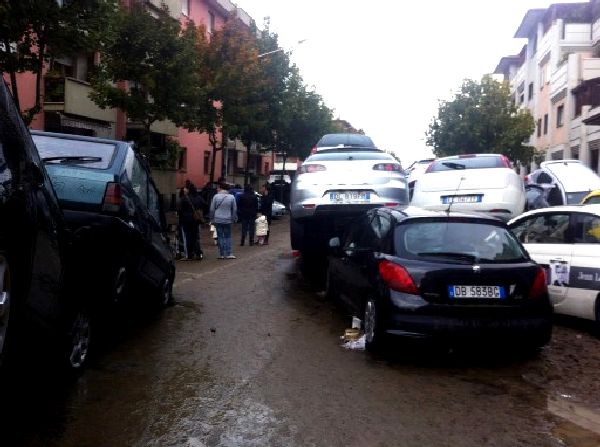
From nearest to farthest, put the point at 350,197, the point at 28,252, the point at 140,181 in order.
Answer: the point at 28,252, the point at 140,181, the point at 350,197

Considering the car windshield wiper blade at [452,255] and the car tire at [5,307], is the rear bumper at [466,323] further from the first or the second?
the car tire at [5,307]

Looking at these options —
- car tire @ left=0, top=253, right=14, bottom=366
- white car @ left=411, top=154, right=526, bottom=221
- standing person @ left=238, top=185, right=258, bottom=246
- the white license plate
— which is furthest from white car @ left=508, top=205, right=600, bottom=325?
standing person @ left=238, top=185, right=258, bottom=246

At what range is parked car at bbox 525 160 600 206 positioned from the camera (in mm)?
Answer: 14547

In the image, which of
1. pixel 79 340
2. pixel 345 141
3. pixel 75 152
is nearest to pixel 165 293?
pixel 75 152

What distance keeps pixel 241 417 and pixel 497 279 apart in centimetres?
280

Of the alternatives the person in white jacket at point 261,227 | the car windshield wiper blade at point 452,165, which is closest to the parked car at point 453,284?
the car windshield wiper blade at point 452,165

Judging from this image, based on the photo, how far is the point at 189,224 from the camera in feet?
46.0

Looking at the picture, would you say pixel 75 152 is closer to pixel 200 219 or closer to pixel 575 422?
pixel 575 422

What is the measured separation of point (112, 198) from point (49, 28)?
8.36m

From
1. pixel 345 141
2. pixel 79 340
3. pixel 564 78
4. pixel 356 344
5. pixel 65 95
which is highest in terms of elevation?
pixel 564 78

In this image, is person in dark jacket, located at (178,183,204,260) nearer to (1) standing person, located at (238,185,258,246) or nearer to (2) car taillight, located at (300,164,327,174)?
(1) standing person, located at (238,185,258,246)

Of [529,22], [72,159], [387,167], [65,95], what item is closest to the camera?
[72,159]

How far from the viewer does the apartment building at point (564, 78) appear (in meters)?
30.2

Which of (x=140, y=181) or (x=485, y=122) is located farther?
(x=485, y=122)
